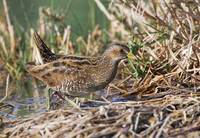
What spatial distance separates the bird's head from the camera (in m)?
7.29

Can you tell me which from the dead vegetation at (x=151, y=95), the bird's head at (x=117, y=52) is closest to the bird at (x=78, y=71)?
the bird's head at (x=117, y=52)

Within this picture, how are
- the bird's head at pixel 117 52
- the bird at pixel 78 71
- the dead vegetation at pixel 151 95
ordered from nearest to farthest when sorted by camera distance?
the dead vegetation at pixel 151 95 < the bird at pixel 78 71 < the bird's head at pixel 117 52

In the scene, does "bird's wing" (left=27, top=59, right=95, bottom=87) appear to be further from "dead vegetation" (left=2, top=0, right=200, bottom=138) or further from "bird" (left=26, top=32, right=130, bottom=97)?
"dead vegetation" (left=2, top=0, right=200, bottom=138)

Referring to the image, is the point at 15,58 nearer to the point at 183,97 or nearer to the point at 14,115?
the point at 14,115

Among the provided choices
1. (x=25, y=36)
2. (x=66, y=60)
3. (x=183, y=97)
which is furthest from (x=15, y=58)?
(x=183, y=97)

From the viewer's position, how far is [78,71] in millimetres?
7188

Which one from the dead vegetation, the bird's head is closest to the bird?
the bird's head

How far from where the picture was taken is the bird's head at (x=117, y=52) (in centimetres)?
729

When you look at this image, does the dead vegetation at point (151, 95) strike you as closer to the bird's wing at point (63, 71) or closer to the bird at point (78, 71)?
the bird at point (78, 71)

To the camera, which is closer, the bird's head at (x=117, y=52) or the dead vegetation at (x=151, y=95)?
the dead vegetation at (x=151, y=95)

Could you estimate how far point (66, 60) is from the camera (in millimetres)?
7215

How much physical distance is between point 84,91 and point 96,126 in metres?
1.35

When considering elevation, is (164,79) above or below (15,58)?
below

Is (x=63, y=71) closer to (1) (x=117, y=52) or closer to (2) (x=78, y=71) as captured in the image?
(2) (x=78, y=71)
